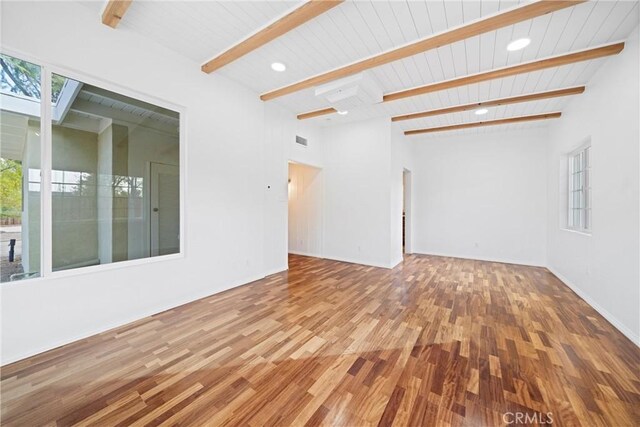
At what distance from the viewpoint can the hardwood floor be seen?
145 cm

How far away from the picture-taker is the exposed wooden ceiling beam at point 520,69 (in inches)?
101

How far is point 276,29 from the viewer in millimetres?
2332

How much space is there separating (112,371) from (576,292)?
221 inches

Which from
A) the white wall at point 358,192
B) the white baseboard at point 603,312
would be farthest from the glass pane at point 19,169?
the white baseboard at point 603,312

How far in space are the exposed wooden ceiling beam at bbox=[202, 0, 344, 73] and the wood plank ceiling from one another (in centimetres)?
6

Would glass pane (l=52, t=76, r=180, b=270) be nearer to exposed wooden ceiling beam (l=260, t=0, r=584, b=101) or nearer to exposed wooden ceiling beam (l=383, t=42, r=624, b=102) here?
Result: exposed wooden ceiling beam (l=260, t=0, r=584, b=101)

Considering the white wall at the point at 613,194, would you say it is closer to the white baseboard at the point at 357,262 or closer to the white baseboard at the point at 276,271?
the white baseboard at the point at 357,262

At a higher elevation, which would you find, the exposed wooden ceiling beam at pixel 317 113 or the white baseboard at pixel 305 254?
the exposed wooden ceiling beam at pixel 317 113

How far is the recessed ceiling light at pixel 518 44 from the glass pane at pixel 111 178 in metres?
3.97

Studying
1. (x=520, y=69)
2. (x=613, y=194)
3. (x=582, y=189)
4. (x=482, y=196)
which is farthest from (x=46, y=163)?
(x=482, y=196)

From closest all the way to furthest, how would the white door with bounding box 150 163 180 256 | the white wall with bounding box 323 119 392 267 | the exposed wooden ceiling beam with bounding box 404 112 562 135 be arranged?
the white door with bounding box 150 163 180 256
the exposed wooden ceiling beam with bounding box 404 112 562 135
the white wall with bounding box 323 119 392 267

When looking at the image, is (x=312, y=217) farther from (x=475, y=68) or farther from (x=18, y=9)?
(x=18, y=9)

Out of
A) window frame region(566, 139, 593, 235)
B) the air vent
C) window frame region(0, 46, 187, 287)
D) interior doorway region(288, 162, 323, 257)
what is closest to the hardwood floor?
window frame region(0, 46, 187, 287)

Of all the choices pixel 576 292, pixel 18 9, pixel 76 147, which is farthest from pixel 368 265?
pixel 18 9
